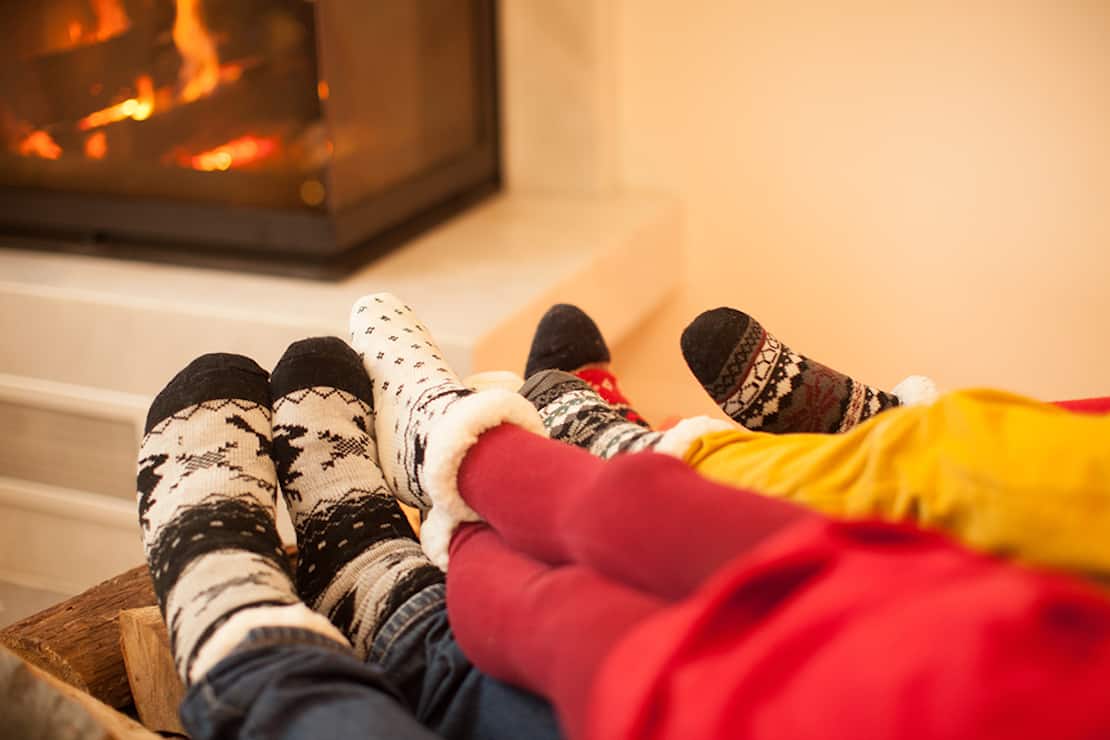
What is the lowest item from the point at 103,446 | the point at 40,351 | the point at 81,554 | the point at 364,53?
the point at 81,554

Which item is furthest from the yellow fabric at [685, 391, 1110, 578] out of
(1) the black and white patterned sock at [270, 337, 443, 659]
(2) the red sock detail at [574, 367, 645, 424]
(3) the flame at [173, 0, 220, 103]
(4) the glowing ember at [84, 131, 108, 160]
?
(4) the glowing ember at [84, 131, 108, 160]

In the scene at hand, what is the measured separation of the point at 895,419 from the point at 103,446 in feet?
4.06

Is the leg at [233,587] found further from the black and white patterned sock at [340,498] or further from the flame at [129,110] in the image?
the flame at [129,110]

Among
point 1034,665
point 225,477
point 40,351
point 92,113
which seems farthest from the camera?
point 92,113

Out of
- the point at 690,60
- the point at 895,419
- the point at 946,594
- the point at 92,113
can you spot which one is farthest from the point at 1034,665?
the point at 92,113

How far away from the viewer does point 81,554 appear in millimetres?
1601

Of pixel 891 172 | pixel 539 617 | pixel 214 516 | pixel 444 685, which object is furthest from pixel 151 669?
pixel 891 172

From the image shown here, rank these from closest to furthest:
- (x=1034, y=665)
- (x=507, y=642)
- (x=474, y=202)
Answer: (x=1034, y=665) → (x=507, y=642) → (x=474, y=202)

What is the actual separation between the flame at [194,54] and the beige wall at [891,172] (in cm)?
63

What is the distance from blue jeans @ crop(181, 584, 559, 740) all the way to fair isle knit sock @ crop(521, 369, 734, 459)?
6.9 inches

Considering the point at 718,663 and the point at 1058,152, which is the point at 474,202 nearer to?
the point at 1058,152

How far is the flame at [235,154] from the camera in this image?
1565 mm

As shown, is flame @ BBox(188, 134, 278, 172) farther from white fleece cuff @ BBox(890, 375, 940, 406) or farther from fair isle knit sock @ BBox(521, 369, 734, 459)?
white fleece cuff @ BBox(890, 375, 940, 406)

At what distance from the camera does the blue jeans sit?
1.89 feet
